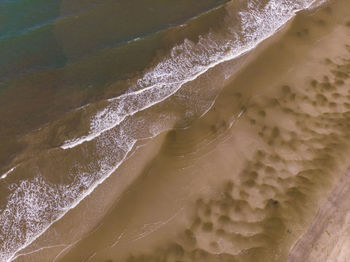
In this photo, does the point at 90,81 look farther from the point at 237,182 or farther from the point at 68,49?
the point at 237,182

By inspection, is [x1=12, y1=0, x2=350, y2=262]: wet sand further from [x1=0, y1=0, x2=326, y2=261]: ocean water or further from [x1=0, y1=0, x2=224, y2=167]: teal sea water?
[x1=0, y1=0, x2=224, y2=167]: teal sea water

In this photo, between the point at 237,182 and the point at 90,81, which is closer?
the point at 237,182

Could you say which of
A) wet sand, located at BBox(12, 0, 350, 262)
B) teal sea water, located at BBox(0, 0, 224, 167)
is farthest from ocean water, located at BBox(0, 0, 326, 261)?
wet sand, located at BBox(12, 0, 350, 262)

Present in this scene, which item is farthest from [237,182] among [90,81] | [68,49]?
[68,49]

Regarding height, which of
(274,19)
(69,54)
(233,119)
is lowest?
(233,119)

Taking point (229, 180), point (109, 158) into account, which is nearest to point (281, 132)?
point (229, 180)

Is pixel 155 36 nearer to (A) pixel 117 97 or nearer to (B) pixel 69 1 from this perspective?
(A) pixel 117 97
